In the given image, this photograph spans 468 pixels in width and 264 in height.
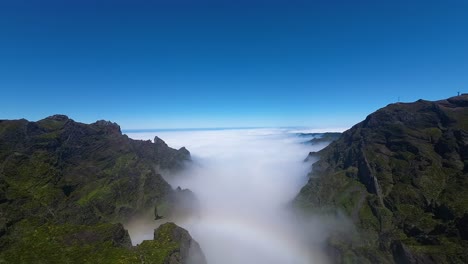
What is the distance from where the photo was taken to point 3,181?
7470 inches

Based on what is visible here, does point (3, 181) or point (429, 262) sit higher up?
point (3, 181)

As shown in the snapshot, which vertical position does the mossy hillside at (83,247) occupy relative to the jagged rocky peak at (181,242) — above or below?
above

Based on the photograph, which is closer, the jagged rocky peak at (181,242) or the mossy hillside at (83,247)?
the mossy hillside at (83,247)

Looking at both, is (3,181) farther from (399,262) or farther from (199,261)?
(399,262)

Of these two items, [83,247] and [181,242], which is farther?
[181,242]

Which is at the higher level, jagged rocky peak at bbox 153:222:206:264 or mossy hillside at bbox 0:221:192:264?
mossy hillside at bbox 0:221:192:264

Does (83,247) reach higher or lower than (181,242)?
higher

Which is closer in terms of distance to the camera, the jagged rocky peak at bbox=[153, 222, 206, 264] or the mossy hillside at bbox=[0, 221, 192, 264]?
the mossy hillside at bbox=[0, 221, 192, 264]

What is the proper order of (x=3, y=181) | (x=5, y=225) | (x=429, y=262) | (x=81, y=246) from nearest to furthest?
(x=81, y=246)
(x=5, y=225)
(x=429, y=262)
(x=3, y=181)

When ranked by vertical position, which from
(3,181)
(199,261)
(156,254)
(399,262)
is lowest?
(399,262)

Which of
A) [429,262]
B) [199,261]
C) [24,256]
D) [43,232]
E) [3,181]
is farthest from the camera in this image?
[3,181]

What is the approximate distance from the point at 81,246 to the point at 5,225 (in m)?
53.9

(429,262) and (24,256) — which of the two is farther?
(429,262)

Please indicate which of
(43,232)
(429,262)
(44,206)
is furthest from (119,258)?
(429,262)
